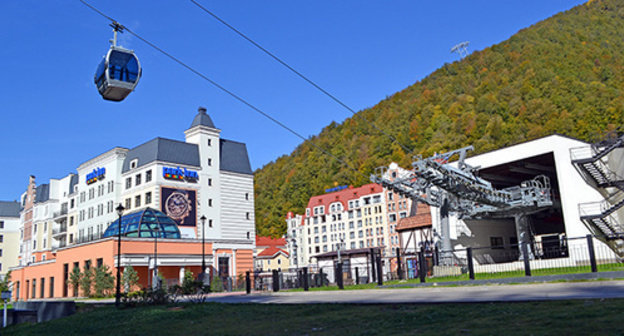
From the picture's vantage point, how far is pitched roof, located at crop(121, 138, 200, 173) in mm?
53438

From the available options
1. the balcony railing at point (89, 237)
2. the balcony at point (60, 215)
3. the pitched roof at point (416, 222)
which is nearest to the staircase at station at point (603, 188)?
the pitched roof at point (416, 222)

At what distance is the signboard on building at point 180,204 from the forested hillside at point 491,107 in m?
40.6

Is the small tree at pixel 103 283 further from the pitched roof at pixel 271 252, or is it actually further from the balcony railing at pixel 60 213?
the pitched roof at pixel 271 252

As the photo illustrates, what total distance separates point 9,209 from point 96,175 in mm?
53790

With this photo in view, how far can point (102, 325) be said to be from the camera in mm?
14312

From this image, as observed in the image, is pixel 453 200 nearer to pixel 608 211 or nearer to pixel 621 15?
pixel 608 211

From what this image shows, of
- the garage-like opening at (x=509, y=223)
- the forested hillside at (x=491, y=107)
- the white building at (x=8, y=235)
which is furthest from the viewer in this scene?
the white building at (x=8, y=235)

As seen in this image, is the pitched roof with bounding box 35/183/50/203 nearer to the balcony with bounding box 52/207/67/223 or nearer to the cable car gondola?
the balcony with bounding box 52/207/67/223

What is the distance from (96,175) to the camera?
200 feet

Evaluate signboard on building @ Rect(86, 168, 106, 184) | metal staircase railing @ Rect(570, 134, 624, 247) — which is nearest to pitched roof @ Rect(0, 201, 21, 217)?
signboard on building @ Rect(86, 168, 106, 184)

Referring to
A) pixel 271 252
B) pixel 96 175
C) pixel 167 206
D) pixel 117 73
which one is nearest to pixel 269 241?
pixel 271 252

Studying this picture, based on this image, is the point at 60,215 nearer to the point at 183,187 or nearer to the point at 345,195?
the point at 183,187

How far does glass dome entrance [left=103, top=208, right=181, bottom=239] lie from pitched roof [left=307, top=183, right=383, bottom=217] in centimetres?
5729

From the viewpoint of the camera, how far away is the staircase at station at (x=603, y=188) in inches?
1191
